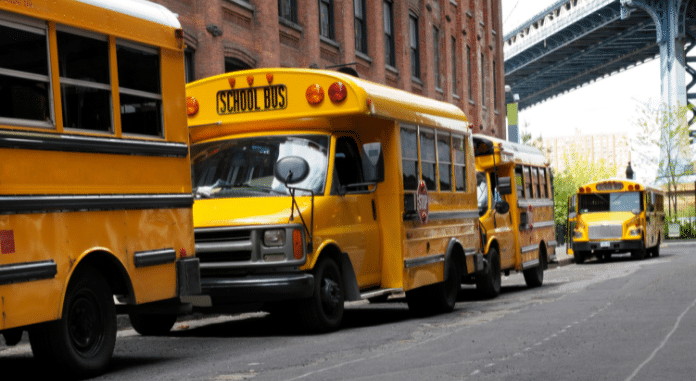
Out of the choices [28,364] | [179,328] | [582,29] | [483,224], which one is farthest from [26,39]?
[582,29]

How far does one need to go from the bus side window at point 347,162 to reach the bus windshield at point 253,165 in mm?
258

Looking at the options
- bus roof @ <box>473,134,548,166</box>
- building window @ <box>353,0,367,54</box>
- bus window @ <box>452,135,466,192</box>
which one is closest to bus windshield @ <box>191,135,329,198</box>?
bus window @ <box>452,135,466,192</box>

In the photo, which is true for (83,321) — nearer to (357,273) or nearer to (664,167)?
(357,273)

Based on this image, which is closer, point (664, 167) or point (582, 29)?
point (664, 167)

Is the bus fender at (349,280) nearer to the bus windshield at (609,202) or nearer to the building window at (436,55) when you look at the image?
the bus windshield at (609,202)

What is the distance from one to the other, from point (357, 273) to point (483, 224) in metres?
A: 5.29

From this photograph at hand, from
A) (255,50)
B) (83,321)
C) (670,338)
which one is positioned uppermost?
(255,50)

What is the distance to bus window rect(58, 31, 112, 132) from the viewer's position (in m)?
7.52

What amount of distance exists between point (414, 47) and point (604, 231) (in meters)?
8.54

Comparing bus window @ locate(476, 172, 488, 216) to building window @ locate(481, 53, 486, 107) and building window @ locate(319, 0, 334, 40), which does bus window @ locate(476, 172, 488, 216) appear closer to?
building window @ locate(319, 0, 334, 40)

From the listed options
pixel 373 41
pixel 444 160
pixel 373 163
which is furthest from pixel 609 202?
pixel 373 163

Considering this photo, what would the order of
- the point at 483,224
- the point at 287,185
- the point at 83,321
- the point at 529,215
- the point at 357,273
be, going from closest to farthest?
the point at 83,321, the point at 287,185, the point at 357,273, the point at 483,224, the point at 529,215

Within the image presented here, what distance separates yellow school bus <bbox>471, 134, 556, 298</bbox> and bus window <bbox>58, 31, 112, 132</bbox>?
8823 mm

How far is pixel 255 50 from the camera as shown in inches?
817
